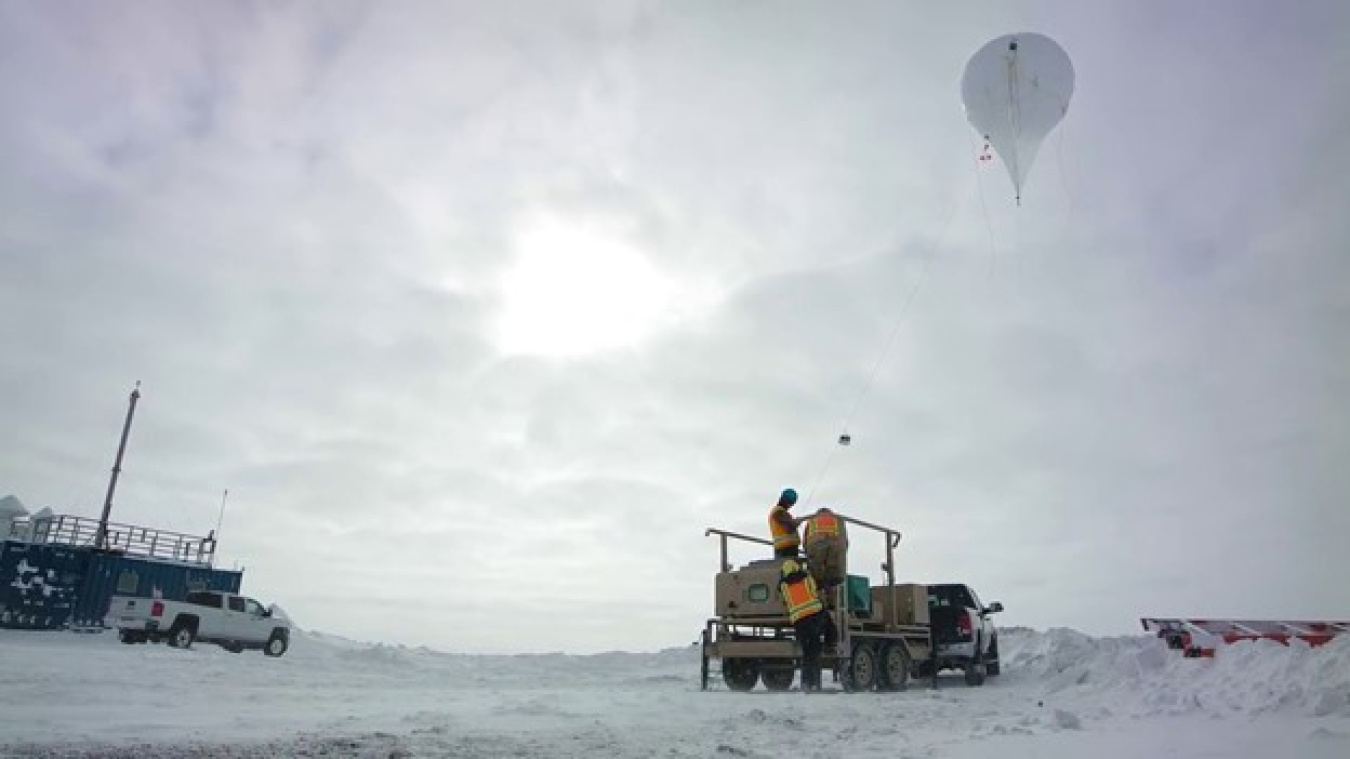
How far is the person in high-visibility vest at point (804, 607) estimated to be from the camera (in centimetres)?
1268

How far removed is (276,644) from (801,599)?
21090 mm

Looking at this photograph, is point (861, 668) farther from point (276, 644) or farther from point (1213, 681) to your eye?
point (276, 644)

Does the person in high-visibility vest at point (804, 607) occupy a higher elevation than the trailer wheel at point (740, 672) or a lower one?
higher

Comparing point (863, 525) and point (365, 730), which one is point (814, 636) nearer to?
point (863, 525)

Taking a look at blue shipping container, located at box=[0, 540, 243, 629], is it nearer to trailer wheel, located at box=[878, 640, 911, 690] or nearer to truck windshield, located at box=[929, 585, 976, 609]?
truck windshield, located at box=[929, 585, 976, 609]

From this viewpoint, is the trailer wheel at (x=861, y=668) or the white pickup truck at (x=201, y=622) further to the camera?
the white pickup truck at (x=201, y=622)

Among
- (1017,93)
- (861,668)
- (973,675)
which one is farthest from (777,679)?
(1017,93)

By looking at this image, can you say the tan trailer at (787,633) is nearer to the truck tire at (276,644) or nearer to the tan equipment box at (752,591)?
the tan equipment box at (752,591)

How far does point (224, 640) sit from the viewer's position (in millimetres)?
26078

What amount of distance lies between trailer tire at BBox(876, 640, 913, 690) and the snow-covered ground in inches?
35.8

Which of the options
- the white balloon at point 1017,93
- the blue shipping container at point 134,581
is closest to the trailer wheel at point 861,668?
the white balloon at point 1017,93

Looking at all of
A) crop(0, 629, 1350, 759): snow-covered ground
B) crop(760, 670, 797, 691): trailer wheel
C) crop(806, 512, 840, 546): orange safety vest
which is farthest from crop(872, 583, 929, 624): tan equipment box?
crop(806, 512, 840, 546): orange safety vest

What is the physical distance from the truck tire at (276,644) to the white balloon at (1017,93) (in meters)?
24.9

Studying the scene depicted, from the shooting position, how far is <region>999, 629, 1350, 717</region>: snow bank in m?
9.58
